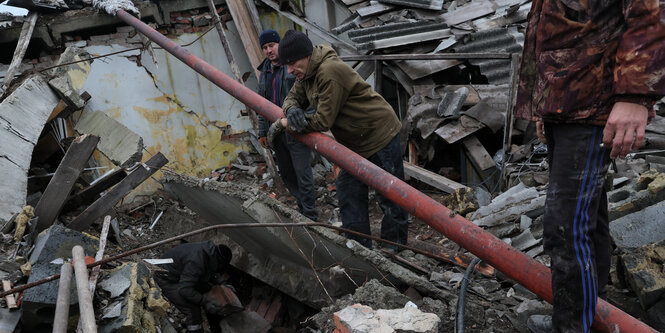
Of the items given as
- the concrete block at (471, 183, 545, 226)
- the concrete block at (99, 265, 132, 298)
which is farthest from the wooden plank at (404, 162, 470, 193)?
the concrete block at (99, 265, 132, 298)

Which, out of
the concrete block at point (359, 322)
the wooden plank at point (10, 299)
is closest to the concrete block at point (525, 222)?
the concrete block at point (359, 322)

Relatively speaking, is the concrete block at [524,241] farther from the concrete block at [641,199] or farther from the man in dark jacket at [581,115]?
the man in dark jacket at [581,115]

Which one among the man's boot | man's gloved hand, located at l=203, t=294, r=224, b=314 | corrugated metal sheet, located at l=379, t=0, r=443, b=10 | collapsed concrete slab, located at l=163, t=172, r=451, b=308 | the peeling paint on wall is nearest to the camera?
the man's boot

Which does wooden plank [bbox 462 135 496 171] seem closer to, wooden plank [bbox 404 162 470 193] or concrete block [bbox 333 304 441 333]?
wooden plank [bbox 404 162 470 193]

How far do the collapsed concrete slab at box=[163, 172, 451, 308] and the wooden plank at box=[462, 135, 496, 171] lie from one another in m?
2.58

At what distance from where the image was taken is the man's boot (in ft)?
6.14

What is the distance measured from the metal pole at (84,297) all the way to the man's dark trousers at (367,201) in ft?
5.89

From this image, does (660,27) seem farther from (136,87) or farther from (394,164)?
(136,87)

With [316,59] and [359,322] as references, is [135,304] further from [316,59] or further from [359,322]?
[316,59]

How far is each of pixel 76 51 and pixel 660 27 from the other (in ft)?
19.9

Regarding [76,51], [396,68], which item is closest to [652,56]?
[396,68]

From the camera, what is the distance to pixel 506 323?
212cm

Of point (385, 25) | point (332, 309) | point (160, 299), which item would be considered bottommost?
point (160, 299)

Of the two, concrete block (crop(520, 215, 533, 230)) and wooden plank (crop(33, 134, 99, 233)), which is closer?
concrete block (crop(520, 215, 533, 230))
